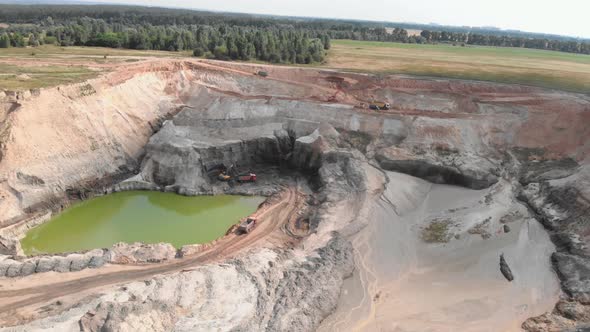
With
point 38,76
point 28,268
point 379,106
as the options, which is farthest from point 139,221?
point 379,106

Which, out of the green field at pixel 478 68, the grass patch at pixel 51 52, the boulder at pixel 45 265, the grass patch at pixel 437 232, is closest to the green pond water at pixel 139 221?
the boulder at pixel 45 265

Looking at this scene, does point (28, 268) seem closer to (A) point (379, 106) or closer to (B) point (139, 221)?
(B) point (139, 221)

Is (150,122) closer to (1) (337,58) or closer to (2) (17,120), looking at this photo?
(2) (17,120)

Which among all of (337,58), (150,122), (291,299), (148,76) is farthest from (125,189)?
(337,58)

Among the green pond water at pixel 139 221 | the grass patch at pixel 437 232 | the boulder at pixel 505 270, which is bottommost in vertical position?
the green pond water at pixel 139 221

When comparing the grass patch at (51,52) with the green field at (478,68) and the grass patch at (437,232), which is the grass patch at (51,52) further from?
the grass patch at (437,232)

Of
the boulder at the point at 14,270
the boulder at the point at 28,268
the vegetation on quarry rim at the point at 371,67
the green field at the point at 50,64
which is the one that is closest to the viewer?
the boulder at the point at 14,270

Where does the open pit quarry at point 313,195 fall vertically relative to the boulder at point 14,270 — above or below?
above
